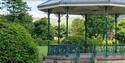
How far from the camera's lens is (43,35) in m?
44.7

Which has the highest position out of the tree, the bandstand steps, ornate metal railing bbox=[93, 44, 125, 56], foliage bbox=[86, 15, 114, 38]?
the tree

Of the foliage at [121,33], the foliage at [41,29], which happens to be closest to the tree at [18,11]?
the foliage at [41,29]

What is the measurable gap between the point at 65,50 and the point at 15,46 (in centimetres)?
771

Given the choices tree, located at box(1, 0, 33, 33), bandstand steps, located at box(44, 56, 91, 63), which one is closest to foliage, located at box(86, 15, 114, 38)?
tree, located at box(1, 0, 33, 33)

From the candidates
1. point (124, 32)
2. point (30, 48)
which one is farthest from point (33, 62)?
point (124, 32)

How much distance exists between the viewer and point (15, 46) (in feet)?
26.9

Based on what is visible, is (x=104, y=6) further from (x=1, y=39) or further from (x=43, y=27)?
(x=43, y=27)

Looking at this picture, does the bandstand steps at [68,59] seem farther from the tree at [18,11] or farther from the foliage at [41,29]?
the foliage at [41,29]

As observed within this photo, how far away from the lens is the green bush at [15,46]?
26.7 feet

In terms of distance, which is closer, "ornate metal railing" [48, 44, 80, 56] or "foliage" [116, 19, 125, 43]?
"ornate metal railing" [48, 44, 80, 56]

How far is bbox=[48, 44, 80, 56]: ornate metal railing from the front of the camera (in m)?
15.6

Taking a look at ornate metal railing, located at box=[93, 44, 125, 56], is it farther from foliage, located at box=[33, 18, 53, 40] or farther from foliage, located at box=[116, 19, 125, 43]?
foliage, located at box=[33, 18, 53, 40]

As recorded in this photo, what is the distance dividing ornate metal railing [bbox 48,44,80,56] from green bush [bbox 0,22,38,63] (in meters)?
7.16

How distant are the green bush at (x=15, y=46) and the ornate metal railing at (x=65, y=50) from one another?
282 inches
